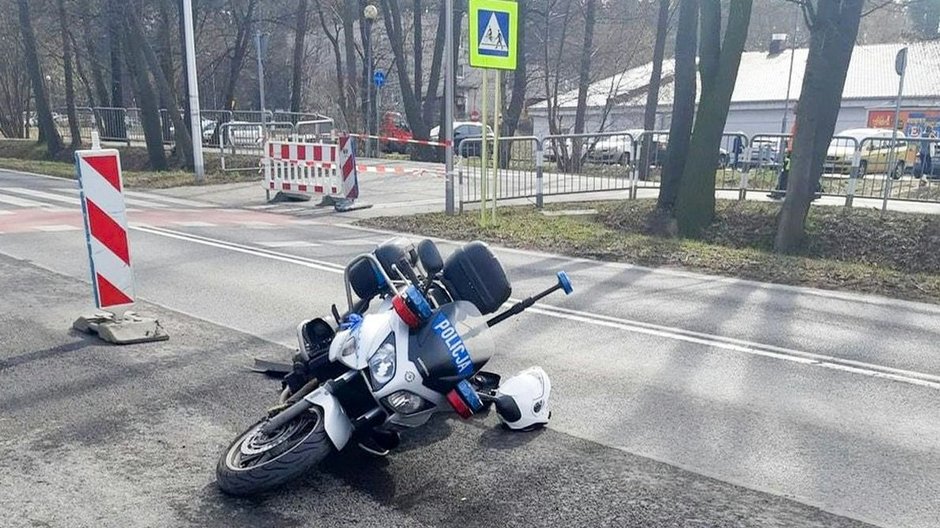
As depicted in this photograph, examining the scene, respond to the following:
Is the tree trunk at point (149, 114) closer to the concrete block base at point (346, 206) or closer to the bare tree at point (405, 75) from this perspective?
the bare tree at point (405, 75)

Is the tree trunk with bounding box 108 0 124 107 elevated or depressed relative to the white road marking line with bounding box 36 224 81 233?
elevated

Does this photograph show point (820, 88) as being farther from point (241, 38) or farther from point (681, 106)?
point (241, 38)

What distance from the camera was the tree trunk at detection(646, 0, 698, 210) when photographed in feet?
42.5

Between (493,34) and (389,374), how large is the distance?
29.4 ft

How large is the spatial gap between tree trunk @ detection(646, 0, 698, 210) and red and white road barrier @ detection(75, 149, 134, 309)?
930 cm

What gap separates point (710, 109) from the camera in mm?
12375

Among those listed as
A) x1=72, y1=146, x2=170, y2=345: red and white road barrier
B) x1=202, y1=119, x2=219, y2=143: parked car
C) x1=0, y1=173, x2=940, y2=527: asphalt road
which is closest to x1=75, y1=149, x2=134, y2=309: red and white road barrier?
x1=72, y1=146, x2=170, y2=345: red and white road barrier

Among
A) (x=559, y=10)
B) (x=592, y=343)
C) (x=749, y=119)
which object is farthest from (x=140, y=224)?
(x=749, y=119)

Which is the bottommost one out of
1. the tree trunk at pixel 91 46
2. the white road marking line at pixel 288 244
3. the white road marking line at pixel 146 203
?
the white road marking line at pixel 146 203

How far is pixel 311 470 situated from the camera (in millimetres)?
3947

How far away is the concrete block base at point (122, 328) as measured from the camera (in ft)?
19.9

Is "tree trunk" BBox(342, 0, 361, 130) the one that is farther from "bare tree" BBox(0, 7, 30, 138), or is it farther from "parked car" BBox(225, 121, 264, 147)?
"bare tree" BBox(0, 7, 30, 138)

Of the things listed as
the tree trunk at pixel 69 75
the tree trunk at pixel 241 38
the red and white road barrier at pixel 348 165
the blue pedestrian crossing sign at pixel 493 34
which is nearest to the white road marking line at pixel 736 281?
the blue pedestrian crossing sign at pixel 493 34

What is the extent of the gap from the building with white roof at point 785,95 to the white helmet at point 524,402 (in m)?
30.6
